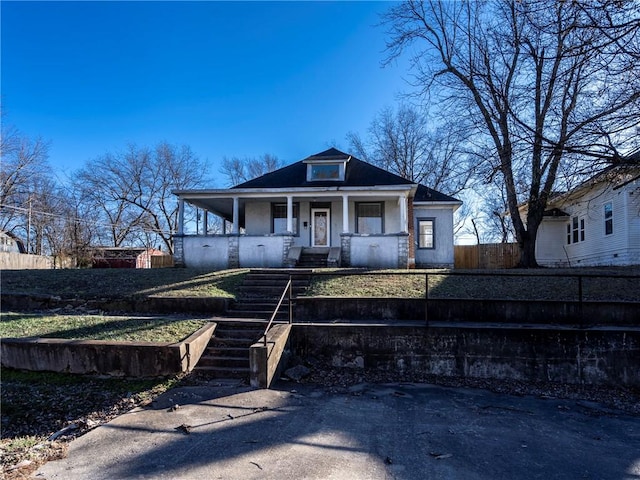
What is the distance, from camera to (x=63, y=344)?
6047mm

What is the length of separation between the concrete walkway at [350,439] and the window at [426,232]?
12253 millimetres

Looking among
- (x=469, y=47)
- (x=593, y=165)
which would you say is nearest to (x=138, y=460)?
(x=593, y=165)

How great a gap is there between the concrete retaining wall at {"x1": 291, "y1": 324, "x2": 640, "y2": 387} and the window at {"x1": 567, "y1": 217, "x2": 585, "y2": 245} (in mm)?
14649

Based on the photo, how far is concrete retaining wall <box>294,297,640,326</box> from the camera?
7766 millimetres

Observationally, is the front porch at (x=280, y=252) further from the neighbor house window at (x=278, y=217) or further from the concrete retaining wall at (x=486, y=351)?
the concrete retaining wall at (x=486, y=351)

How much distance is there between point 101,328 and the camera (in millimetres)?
7066

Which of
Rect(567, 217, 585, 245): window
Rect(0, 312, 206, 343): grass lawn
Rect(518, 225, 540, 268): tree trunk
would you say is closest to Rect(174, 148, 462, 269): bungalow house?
Rect(518, 225, 540, 268): tree trunk

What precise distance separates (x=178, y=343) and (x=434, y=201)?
1434cm

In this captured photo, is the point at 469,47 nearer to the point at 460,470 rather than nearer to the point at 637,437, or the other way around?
the point at 637,437

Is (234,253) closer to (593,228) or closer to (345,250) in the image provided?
(345,250)

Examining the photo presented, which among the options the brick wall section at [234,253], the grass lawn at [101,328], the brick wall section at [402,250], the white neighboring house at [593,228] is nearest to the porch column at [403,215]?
the brick wall section at [402,250]

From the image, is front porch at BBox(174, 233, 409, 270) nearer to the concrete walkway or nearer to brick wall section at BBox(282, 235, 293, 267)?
brick wall section at BBox(282, 235, 293, 267)

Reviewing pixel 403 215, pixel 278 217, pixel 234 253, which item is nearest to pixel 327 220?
pixel 278 217

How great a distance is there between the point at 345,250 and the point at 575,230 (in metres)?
13.4
